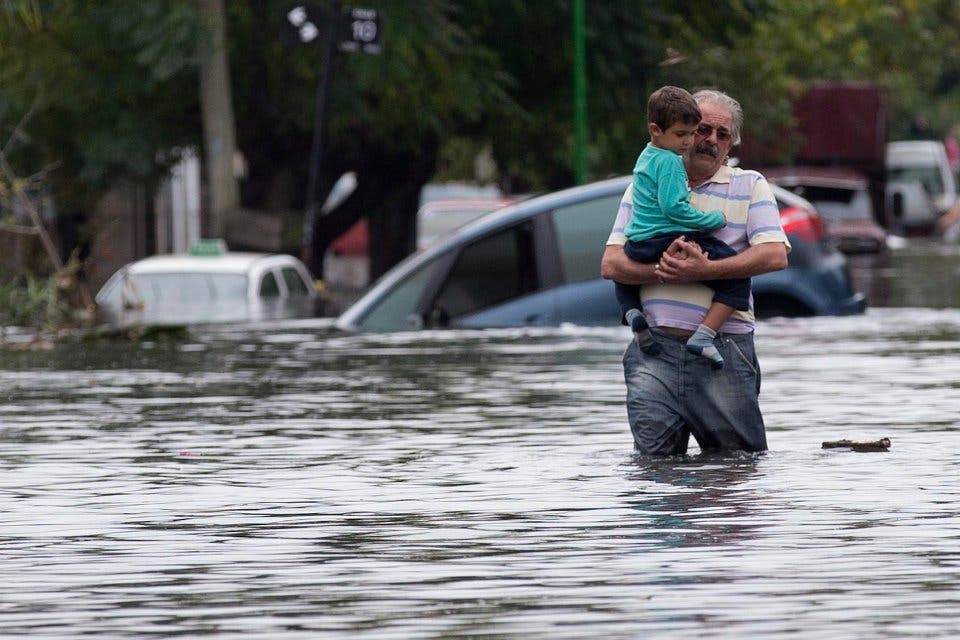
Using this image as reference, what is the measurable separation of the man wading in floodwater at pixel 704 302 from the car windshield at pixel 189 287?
15.5 metres

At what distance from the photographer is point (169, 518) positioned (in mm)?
9203

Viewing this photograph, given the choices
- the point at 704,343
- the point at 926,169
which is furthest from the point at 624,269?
the point at 926,169

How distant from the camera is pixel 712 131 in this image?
389 inches

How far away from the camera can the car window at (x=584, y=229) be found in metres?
19.4

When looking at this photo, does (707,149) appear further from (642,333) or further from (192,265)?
(192,265)

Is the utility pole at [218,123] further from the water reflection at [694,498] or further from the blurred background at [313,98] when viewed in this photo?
the water reflection at [694,498]

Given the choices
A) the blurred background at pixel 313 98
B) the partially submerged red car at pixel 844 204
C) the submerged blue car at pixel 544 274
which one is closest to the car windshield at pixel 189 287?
the blurred background at pixel 313 98

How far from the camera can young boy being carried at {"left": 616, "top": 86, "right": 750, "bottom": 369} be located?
32.0 feet

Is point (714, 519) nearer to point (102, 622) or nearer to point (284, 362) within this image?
point (102, 622)

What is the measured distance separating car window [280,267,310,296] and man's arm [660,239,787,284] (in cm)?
1728

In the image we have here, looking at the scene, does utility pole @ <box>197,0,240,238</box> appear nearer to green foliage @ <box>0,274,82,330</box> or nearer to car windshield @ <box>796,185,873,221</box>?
green foliage @ <box>0,274,82,330</box>

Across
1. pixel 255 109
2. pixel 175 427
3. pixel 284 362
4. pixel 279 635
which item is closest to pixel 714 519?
pixel 279 635

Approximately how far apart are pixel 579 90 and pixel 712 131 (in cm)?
2668

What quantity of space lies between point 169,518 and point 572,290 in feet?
34.6
